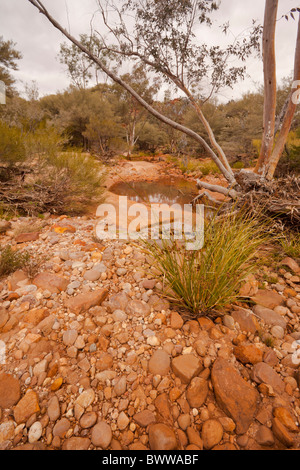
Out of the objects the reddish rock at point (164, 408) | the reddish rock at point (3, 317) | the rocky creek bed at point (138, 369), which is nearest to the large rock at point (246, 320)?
the rocky creek bed at point (138, 369)

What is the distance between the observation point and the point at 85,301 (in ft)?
4.59

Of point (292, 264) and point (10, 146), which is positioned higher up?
point (10, 146)

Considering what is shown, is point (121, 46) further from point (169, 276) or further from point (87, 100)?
point (87, 100)

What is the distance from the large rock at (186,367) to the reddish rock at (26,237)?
1.93m

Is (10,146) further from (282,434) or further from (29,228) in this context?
(282,434)

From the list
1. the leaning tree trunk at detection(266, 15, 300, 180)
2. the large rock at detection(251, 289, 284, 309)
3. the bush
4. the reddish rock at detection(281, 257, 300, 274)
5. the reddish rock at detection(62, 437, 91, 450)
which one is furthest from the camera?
the bush

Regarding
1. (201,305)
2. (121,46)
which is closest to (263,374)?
(201,305)

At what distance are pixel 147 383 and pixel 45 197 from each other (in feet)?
10.00

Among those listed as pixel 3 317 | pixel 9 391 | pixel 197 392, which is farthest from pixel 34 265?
pixel 197 392

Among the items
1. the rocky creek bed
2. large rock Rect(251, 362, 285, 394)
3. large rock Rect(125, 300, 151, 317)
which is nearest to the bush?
the rocky creek bed

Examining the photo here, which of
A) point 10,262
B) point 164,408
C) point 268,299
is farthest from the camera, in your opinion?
point 10,262

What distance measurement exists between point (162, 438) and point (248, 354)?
22.8 inches

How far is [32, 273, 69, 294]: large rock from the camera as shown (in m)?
1.52

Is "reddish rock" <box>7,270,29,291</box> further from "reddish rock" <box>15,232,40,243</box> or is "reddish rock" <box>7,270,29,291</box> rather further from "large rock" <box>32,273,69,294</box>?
"reddish rock" <box>15,232,40,243</box>
